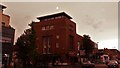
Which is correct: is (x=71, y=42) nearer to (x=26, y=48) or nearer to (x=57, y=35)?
(x=57, y=35)

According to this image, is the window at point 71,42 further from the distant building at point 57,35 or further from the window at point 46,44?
the window at point 46,44

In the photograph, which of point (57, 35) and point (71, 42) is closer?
point (57, 35)

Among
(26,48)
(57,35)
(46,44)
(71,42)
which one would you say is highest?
(57,35)

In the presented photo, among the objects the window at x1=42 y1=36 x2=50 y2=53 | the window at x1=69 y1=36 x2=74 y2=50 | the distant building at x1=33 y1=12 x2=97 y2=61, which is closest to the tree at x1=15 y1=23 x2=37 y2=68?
the distant building at x1=33 y1=12 x2=97 y2=61

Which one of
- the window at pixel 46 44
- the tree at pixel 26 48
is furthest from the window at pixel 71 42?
the tree at pixel 26 48

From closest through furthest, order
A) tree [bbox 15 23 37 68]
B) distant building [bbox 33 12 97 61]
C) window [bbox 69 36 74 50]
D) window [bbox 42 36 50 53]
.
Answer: tree [bbox 15 23 37 68], distant building [bbox 33 12 97 61], window [bbox 69 36 74 50], window [bbox 42 36 50 53]

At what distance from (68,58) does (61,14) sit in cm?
1521

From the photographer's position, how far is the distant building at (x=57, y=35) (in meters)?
60.8

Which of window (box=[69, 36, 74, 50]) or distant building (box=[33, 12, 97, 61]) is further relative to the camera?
window (box=[69, 36, 74, 50])

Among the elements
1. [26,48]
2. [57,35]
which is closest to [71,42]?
[57,35]

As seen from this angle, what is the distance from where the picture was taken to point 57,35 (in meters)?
62.8

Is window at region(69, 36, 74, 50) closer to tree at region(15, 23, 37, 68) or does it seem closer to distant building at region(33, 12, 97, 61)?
distant building at region(33, 12, 97, 61)

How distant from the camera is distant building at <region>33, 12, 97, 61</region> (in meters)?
60.8

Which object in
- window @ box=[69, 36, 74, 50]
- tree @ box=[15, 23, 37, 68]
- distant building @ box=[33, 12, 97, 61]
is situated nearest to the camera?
tree @ box=[15, 23, 37, 68]
